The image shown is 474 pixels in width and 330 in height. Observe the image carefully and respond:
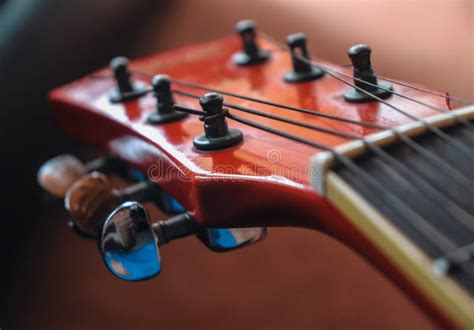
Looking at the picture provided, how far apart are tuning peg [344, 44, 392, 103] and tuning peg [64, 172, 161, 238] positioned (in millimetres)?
322

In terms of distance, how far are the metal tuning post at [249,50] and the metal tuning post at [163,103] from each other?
0.21 m

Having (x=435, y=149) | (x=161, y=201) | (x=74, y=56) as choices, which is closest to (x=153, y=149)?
(x=161, y=201)

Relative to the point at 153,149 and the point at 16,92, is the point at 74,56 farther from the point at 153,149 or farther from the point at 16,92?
the point at 153,149

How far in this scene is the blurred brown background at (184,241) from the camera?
1341mm

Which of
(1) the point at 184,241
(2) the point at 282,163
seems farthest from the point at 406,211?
(1) the point at 184,241

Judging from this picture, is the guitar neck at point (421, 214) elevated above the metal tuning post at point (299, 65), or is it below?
above

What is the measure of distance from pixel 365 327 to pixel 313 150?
Result: 90cm

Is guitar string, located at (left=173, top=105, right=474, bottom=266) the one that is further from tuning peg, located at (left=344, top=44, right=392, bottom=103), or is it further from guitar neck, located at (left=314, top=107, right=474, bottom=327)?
tuning peg, located at (left=344, top=44, right=392, bottom=103)

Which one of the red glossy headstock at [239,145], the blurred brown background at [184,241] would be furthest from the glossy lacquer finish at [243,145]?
Result: the blurred brown background at [184,241]

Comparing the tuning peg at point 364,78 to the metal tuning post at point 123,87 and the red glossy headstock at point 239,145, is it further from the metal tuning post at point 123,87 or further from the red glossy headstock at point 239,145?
the metal tuning post at point 123,87

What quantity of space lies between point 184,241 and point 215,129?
0.96m

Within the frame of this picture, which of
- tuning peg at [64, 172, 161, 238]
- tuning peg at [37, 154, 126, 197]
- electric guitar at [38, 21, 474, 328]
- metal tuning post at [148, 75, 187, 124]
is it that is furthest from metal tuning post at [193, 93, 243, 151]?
tuning peg at [37, 154, 126, 197]

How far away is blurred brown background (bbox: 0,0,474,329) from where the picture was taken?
1.34 meters

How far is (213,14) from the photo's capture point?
5.48 feet
